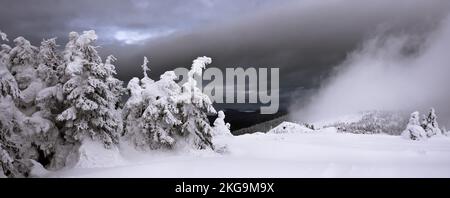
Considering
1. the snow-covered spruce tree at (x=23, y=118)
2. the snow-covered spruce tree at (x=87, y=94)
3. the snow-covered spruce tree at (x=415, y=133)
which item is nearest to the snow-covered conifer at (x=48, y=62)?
the snow-covered spruce tree at (x=23, y=118)

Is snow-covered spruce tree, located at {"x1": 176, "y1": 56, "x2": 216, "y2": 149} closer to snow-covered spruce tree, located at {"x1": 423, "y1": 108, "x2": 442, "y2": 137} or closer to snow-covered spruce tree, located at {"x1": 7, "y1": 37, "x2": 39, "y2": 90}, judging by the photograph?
snow-covered spruce tree, located at {"x1": 7, "y1": 37, "x2": 39, "y2": 90}

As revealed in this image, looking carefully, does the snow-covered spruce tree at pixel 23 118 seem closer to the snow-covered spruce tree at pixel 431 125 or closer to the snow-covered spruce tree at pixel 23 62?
the snow-covered spruce tree at pixel 23 62

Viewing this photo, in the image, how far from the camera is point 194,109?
23.2m

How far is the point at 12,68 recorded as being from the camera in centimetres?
1942

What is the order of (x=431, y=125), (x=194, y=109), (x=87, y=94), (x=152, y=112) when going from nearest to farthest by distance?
Result: (x=87, y=94) → (x=152, y=112) → (x=194, y=109) → (x=431, y=125)

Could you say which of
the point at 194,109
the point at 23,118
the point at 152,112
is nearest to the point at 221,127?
the point at 194,109

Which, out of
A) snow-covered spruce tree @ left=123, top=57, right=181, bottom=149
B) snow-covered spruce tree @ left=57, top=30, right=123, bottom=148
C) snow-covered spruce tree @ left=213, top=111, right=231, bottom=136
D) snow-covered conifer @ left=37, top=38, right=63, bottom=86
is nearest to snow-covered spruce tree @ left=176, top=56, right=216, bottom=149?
snow-covered spruce tree @ left=123, top=57, right=181, bottom=149

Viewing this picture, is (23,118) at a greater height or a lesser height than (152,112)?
lesser

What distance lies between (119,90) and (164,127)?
3.87 meters

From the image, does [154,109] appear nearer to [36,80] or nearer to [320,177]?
[36,80]

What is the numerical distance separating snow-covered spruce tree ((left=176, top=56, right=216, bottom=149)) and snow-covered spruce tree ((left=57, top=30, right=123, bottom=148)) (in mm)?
4745

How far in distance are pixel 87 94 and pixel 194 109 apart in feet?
23.4

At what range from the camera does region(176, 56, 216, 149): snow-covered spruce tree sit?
22.2 m

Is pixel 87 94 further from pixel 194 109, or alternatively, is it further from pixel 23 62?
pixel 194 109
